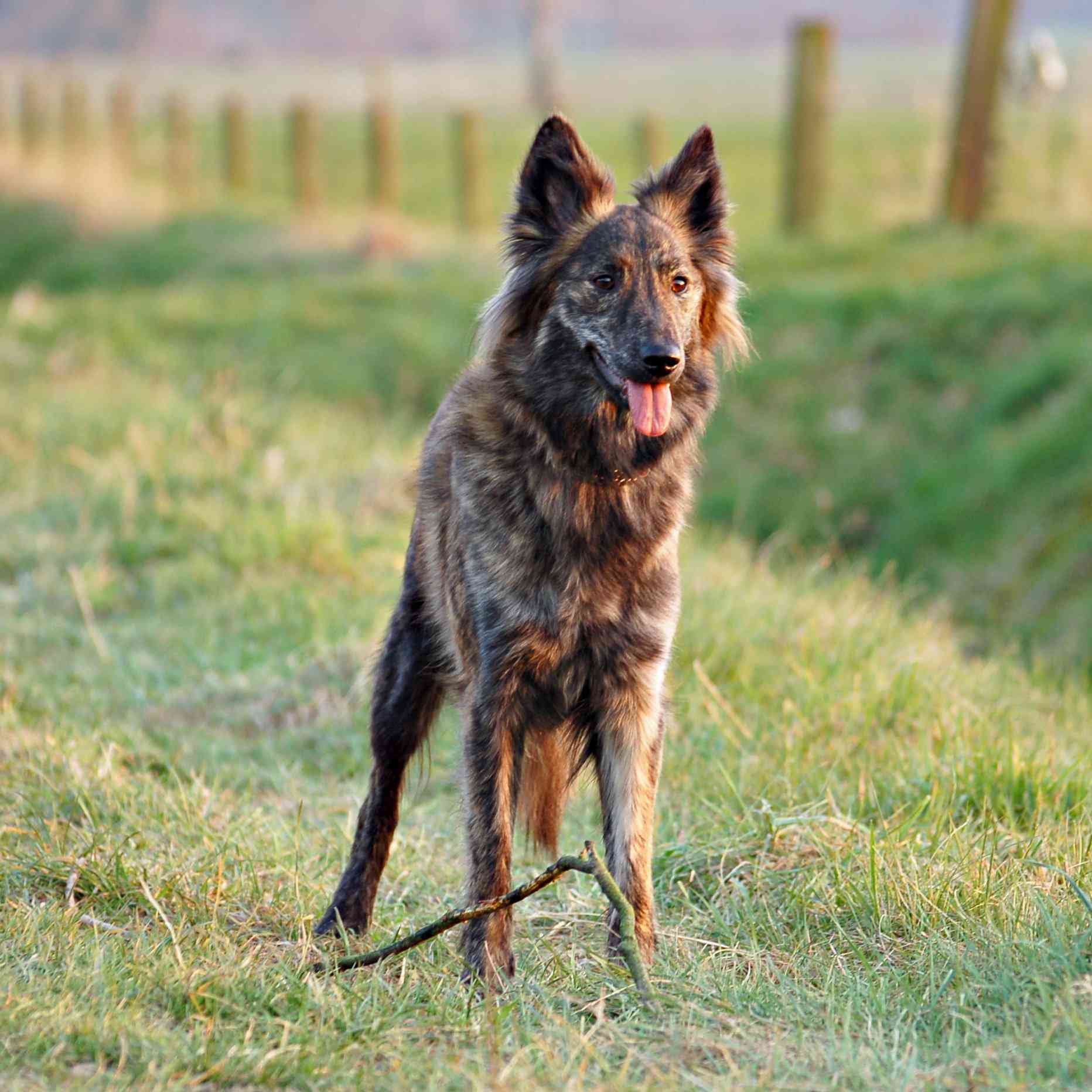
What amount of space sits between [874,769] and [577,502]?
181cm

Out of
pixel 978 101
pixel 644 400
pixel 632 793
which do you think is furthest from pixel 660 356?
pixel 978 101

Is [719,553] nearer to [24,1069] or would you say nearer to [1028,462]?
[1028,462]

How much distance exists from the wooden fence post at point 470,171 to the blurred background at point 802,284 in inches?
2.1

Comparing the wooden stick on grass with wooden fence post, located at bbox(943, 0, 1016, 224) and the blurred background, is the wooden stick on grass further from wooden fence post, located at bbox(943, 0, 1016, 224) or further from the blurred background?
wooden fence post, located at bbox(943, 0, 1016, 224)

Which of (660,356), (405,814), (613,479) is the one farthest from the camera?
(405,814)

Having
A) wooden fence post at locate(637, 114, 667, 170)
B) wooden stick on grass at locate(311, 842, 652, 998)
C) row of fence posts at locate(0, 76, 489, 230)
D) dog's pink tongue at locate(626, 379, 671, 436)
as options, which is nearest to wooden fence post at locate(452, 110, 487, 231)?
row of fence posts at locate(0, 76, 489, 230)

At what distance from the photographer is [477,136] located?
20797mm

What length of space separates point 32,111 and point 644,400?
28723mm

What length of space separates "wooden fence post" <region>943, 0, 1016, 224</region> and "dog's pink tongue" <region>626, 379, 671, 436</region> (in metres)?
11.0

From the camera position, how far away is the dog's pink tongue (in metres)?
3.87

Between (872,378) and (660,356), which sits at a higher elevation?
(660,356)

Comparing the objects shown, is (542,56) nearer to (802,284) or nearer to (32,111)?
(32,111)

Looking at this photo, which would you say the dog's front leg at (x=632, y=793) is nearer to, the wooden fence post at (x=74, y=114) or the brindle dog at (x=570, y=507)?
the brindle dog at (x=570, y=507)

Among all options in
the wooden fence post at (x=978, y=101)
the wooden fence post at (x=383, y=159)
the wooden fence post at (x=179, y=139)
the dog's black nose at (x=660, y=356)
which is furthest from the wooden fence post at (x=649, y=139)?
the dog's black nose at (x=660, y=356)
